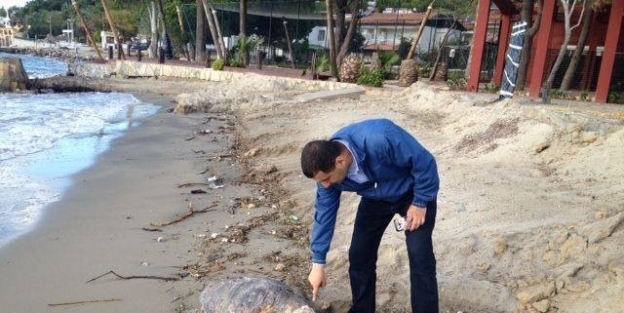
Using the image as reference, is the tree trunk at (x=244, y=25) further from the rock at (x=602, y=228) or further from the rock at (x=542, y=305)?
the rock at (x=542, y=305)

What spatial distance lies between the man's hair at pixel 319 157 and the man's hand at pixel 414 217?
543mm

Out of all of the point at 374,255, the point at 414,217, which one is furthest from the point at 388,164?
the point at 374,255

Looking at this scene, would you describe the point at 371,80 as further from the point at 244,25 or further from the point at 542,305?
the point at 542,305

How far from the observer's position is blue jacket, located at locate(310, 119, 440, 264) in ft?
8.87

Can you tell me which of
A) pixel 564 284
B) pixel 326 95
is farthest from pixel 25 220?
pixel 326 95

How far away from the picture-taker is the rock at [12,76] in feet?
70.4

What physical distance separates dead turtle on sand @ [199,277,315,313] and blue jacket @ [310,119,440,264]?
2.30 feet

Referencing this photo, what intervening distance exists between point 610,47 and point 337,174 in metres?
12.3

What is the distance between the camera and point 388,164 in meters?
2.79

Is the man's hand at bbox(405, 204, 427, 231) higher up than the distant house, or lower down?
lower down

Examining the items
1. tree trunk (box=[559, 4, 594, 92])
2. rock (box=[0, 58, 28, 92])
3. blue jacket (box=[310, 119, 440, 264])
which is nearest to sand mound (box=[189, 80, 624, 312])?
blue jacket (box=[310, 119, 440, 264])

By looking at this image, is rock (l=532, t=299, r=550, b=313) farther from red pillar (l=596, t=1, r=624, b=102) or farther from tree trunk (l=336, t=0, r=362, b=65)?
tree trunk (l=336, t=0, r=362, b=65)

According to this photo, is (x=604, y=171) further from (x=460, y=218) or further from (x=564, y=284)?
(x=564, y=284)

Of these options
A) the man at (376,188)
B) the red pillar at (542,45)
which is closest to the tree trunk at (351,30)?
the red pillar at (542,45)
